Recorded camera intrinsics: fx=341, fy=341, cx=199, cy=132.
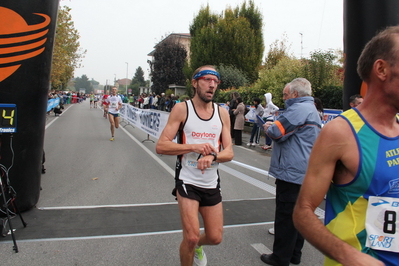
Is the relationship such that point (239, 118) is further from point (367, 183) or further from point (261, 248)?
point (367, 183)

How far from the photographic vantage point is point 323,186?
152 cm

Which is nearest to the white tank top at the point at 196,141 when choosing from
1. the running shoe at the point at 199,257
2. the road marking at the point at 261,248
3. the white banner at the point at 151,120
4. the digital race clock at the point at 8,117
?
the running shoe at the point at 199,257

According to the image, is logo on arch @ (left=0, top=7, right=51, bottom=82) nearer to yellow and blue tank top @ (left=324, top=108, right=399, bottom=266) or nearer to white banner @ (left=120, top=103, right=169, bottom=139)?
yellow and blue tank top @ (left=324, top=108, right=399, bottom=266)

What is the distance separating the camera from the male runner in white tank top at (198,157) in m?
3.06

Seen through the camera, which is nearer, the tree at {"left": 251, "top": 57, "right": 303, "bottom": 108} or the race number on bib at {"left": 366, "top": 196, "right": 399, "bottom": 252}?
the race number on bib at {"left": 366, "top": 196, "right": 399, "bottom": 252}

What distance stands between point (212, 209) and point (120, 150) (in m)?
8.78

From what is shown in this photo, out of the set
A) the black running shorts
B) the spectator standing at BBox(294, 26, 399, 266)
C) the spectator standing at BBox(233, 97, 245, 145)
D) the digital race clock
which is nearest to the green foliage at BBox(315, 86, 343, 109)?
the spectator standing at BBox(233, 97, 245, 145)

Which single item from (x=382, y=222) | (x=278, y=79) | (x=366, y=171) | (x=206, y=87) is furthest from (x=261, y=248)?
(x=278, y=79)

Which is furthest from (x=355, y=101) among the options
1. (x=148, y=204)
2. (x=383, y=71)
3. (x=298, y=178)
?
(x=383, y=71)

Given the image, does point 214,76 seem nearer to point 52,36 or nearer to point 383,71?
point 383,71

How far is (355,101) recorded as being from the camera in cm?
568

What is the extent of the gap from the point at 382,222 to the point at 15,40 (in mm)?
4642

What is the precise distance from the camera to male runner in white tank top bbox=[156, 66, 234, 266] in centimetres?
306

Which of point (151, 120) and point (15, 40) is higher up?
point (15, 40)
